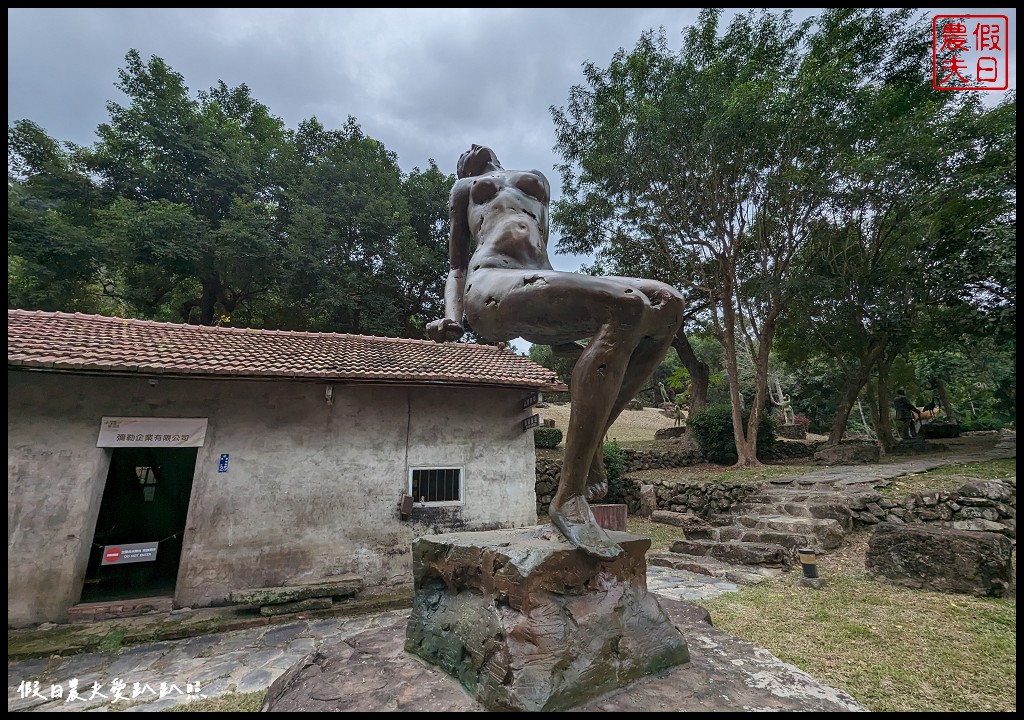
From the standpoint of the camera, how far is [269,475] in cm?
625

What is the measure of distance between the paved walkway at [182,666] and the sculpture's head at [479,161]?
113 inches

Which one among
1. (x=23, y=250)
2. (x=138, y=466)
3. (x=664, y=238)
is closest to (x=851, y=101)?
(x=664, y=238)

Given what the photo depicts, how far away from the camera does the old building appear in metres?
5.38

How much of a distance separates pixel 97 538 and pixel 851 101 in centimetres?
1726

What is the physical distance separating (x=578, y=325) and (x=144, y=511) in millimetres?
10713

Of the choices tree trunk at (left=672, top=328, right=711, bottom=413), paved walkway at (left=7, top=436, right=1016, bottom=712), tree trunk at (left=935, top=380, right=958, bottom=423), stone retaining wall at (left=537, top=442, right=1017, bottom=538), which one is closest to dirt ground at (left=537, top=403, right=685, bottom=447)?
tree trunk at (left=672, top=328, right=711, bottom=413)

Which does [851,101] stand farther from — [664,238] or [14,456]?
[14,456]

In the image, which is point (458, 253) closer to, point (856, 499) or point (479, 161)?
point (479, 161)

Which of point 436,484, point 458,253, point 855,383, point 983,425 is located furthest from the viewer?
point 983,425

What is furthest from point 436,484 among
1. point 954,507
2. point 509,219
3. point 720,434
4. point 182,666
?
point 720,434

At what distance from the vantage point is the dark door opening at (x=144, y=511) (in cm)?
743

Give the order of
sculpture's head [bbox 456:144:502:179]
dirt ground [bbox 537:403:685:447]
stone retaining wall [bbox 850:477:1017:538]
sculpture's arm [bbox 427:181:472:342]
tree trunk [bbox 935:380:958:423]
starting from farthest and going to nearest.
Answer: dirt ground [bbox 537:403:685:447], tree trunk [bbox 935:380:958:423], stone retaining wall [bbox 850:477:1017:538], sculpture's head [bbox 456:144:502:179], sculpture's arm [bbox 427:181:472:342]

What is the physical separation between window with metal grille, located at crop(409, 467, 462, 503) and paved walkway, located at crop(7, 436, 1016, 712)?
1.80 meters

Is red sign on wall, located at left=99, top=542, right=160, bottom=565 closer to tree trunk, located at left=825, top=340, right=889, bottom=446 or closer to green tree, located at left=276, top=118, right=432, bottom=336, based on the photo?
green tree, located at left=276, top=118, right=432, bottom=336
